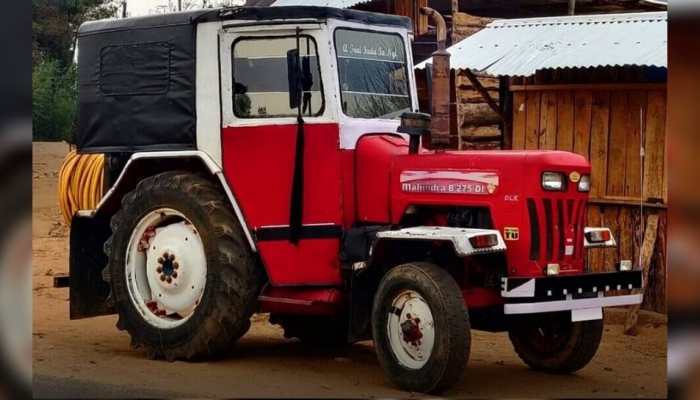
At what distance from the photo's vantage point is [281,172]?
843cm

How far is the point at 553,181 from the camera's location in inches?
300

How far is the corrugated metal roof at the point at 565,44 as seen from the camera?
1080 cm

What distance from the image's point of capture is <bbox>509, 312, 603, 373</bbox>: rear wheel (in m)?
8.09

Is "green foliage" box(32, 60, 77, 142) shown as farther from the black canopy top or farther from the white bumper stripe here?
the white bumper stripe

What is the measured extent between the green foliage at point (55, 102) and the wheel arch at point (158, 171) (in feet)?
46.0

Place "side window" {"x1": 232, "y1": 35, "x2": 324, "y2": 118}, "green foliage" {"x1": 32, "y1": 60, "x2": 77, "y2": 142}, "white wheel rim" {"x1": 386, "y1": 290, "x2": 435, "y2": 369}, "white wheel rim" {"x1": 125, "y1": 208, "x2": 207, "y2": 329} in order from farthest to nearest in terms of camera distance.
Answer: "green foliage" {"x1": 32, "y1": 60, "x2": 77, "y2": 142} → "white wheel rim" {"x1": 125, "y1": 208, "x2": 207, "y2": 329} → "side window" {"x1": 232, "y1": 35, "x2": 324, "y2": 118} → "white wheel rim" {"x1": 386, "y1": 290, "x2": 435, "y2": 369}

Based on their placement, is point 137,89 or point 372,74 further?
point 137,89

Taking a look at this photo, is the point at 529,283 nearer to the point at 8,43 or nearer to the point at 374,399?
the point at 374,399

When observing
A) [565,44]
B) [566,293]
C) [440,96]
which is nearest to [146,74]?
[440,96]

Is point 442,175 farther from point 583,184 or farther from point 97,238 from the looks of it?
point 97,238

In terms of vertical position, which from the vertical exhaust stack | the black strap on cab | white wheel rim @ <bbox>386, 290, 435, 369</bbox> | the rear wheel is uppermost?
the vertical exhaust stack

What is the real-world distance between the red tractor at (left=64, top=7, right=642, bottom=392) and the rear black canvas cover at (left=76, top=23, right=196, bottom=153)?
15 millimetres

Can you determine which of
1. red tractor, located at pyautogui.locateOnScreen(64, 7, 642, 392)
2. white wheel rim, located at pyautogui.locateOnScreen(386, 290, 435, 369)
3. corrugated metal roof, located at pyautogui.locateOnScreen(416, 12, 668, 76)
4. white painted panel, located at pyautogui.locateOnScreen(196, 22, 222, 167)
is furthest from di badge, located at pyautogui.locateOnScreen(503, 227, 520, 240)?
corrugated metal roof, located at pyautogui.locateOnScreen(416, 12, 668, 76)

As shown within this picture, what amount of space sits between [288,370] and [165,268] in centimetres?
130
